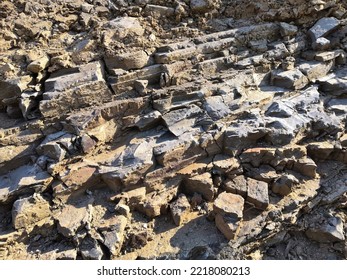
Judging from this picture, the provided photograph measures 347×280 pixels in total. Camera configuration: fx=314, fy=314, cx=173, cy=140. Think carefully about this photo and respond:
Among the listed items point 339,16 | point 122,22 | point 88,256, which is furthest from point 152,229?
point 339,16

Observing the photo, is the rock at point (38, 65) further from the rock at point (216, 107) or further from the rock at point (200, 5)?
the rock at point (200, 5)

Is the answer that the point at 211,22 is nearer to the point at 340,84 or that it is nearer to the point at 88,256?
the point at 340,84

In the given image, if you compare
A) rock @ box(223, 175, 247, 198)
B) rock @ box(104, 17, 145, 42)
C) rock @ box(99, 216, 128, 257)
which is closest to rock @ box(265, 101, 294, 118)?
rock @ box(223, 175, 247, 198)

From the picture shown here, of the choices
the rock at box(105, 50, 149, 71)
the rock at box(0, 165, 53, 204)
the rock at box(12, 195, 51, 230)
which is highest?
the rock at box(105, 50, 149, 71)

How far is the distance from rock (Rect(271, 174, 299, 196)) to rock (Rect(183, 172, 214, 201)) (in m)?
1.19

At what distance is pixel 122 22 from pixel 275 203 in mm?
4643

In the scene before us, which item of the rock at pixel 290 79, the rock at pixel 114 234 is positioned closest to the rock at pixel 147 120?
the rock at pixel 114 234

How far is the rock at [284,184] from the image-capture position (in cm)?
561

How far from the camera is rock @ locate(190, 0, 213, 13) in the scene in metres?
7.09

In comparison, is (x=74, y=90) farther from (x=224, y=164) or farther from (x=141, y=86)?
(x=224, y=164)

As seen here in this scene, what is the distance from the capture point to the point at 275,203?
5.62m

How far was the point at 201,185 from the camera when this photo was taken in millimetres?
5473

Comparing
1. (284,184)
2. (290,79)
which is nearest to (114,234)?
(284,184)

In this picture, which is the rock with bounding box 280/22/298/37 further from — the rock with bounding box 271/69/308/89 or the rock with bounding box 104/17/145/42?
the rock with bounding box 104/17/145/42
